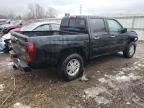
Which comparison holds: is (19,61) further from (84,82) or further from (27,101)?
(84,82)

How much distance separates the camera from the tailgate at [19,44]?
3.88 m

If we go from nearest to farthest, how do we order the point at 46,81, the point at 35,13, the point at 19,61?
1. the point at 19,61
2. the point at 46,81
3. the point at 35,13

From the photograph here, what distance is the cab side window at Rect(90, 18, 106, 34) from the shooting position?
514 centimetres

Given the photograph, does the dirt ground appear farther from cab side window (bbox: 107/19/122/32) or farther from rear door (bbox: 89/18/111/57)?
cab side window (bbox: 107/19/122/32)

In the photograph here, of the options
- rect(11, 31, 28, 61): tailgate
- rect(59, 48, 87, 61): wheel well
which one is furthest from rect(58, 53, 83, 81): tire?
rect(11, 31, 28, 61): tailgate

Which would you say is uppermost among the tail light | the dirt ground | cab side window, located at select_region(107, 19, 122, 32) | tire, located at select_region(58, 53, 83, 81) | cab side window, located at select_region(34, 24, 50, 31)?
cab side window, located at select_region(107, 19, 122, 32)

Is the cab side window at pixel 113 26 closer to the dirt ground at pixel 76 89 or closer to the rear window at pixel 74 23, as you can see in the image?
the rear window at pixel 74 23

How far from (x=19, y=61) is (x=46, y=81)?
0.94 m

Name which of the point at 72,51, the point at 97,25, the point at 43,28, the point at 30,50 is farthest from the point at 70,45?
the point at 43,28

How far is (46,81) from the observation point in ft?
15.2

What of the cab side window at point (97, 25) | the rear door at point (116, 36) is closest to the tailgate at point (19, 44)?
the cab side window at point (97, 25)

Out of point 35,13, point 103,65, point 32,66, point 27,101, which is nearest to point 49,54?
point 32,66

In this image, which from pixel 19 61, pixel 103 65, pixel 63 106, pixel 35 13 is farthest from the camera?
pixel 35 13

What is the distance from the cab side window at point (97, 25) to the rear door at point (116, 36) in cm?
39
